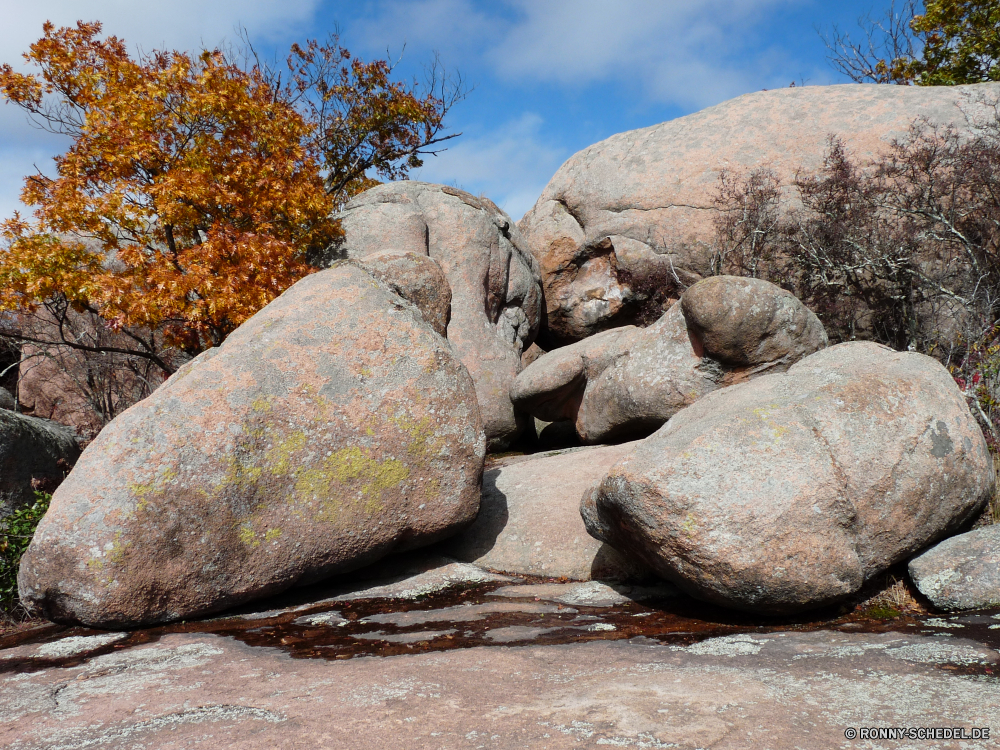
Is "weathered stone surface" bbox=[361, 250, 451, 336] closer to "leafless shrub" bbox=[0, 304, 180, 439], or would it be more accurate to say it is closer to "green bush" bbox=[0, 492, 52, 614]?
"green bush" bbox=[0, 492, 52, 614]

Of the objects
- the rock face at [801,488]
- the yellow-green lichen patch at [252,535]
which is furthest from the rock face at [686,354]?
the yellow-green lichen patch at [252,535]

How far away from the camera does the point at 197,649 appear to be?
4.28 metres

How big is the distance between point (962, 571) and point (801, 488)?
4.04 feet

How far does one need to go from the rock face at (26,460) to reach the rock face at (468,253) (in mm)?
5609

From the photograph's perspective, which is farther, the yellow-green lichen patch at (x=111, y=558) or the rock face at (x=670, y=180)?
the rock face at (x=670, y=180)

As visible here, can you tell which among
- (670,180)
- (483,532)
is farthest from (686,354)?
(670,180)

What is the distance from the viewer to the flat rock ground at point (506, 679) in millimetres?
2938

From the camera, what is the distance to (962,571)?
4625 mm

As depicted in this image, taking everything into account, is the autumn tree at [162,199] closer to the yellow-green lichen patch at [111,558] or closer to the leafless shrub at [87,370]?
the leafless shrub at [87,370]

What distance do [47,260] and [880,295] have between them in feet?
38.2

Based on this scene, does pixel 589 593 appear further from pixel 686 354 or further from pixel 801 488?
pixel 686 354

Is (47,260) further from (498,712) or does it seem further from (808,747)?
(808,747)

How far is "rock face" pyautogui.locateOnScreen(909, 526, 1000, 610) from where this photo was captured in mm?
4496

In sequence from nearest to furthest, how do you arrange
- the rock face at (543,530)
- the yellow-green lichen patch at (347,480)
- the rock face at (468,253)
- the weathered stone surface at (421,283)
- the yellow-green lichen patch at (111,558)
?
the yellow-green lichen patch at (111,558) → the yellow-green lichen patch at (347,480) → the rock face at (543,530) → the weathered stone surface at (421,283) → the rock face at (468,253)
